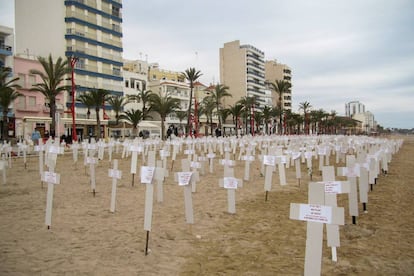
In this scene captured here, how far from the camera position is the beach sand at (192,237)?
13.0 feet

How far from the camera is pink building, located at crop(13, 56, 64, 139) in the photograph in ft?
118

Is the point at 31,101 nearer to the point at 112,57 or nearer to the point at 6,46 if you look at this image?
the point at 6,46

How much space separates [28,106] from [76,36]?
1523cm

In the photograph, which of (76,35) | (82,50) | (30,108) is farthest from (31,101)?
(76,35)

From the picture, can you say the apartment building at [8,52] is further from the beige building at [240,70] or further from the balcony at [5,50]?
the beige building at [240,70]

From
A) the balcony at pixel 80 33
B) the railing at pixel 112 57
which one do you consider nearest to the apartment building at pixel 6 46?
the balcony at pixel 80 33

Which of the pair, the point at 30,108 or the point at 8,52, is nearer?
the point at 8,52

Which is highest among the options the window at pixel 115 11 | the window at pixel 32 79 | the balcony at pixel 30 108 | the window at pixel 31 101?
the window at pixel 115 11

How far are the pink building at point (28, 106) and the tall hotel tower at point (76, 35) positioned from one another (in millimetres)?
7021

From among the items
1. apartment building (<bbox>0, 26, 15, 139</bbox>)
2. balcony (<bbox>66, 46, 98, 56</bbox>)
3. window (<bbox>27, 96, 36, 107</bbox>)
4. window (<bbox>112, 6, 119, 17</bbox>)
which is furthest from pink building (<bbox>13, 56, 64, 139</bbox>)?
window (<bbox>112, 6, 119, 17</bbox>)

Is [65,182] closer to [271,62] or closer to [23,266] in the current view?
[23,266]

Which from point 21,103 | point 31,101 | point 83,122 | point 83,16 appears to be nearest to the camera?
point 21,103

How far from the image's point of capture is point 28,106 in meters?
39.0

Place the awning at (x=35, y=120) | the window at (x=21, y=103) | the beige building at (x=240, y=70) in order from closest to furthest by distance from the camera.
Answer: the awning at (x=35, y=120), the window at (x=21, y=103), the beige building at (x=240, y=70)
